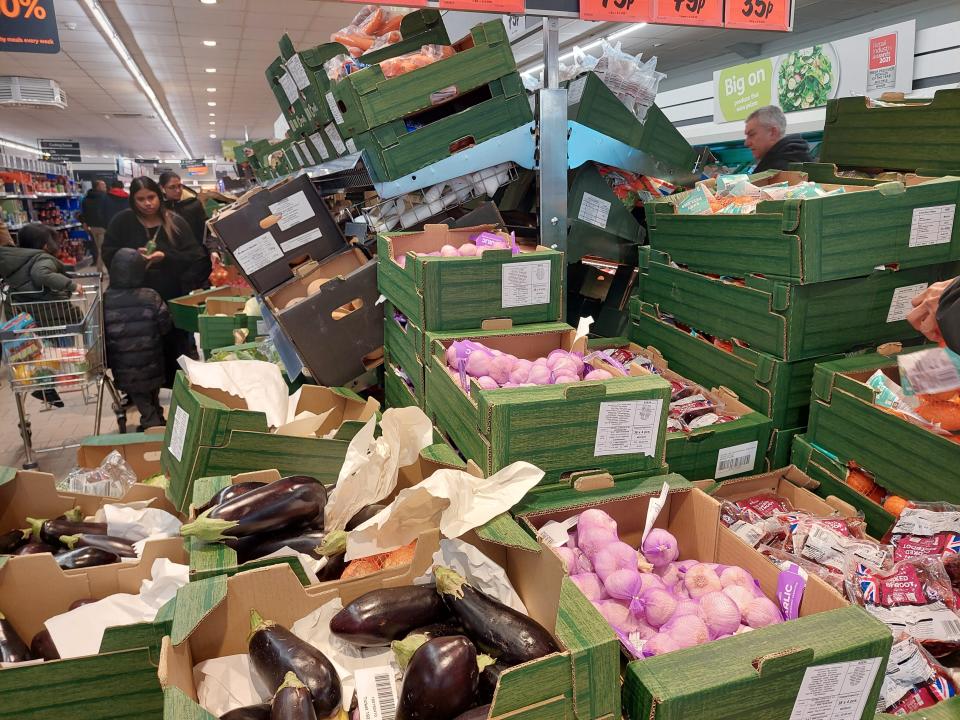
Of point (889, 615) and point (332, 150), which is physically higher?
point (332, 150)

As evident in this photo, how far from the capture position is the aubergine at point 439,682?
99 cm

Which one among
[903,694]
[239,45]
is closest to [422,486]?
[903,694]

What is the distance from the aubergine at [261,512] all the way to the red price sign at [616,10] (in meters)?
2.18

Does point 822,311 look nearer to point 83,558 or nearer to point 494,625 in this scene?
point 494,625

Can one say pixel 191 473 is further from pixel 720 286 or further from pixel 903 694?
pixel 720 286

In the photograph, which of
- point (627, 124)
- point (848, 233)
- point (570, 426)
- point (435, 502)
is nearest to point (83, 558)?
point (435, 502)

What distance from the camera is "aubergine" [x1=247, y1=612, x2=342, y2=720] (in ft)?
3.55

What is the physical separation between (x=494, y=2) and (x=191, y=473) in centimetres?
199

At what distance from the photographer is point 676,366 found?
296cm

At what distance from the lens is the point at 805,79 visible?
6.66 metres

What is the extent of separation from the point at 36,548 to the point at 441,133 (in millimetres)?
1847

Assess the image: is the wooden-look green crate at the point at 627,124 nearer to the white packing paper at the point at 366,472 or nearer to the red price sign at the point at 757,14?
the red price sign at the point at 757,14

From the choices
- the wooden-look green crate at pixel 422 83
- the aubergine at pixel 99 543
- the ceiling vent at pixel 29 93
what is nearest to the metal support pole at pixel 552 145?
the wooden-look green crate at pixel 422 83

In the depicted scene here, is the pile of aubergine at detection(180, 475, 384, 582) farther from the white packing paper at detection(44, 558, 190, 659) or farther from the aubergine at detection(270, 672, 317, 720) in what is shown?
the aubergine at detection(270, 672, 317, 720)
